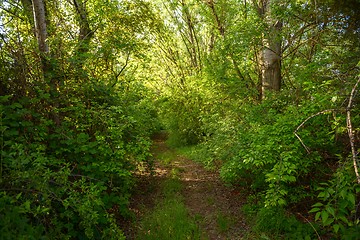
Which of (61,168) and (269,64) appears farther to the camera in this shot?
(269,64)

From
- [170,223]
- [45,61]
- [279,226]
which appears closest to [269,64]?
[279,226]

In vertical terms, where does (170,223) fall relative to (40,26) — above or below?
below

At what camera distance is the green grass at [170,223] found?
13.7 feet

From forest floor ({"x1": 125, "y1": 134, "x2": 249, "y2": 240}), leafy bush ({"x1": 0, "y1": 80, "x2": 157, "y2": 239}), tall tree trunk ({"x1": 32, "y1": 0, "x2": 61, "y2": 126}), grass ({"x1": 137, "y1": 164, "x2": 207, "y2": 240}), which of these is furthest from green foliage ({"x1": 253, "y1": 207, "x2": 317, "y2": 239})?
tall tree trunk ({"x1": 32, "y1": 0, "x2": 61, "y2": 126})

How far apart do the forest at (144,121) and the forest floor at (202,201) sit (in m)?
0.26

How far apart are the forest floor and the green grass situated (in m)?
0.11

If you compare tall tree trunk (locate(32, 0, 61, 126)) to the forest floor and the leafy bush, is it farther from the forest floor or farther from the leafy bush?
the forest floor

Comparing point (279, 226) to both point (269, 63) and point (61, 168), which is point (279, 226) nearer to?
point (61, 168)

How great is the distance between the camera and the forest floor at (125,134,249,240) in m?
4.43

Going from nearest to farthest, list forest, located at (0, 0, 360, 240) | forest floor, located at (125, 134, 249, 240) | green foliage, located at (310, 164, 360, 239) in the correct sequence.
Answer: green foliage, located at (310, 164, 360, 239) < forest, located at (0, 0, 360, 240) < forest floor, located at (125, 134, 249, 240)

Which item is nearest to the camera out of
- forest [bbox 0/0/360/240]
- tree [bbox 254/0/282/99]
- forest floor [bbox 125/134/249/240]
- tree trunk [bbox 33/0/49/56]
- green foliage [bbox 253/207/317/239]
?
forest [bbox 0/0/360/240]

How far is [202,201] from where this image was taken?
5676 mm

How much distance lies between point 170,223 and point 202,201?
1.34 meters

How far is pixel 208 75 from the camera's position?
292 inches
